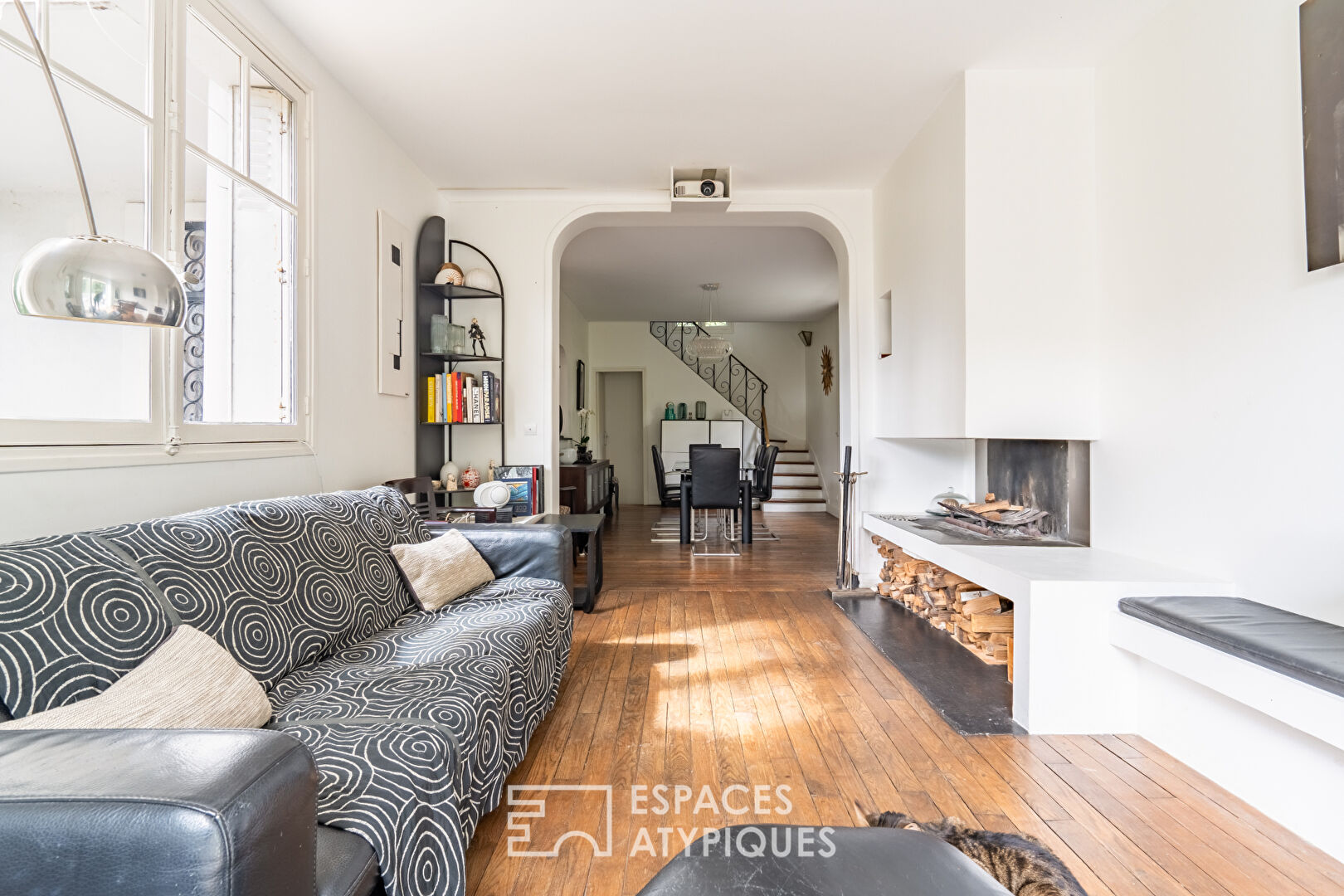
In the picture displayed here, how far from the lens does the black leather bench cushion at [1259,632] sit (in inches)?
63.8

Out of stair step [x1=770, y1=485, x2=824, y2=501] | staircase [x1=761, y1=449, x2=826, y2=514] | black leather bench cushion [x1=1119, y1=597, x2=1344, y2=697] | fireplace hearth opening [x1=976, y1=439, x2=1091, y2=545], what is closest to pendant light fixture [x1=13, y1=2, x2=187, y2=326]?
black leather bench cushion [x1=1119, y1=597, x2=1344, y2=697]

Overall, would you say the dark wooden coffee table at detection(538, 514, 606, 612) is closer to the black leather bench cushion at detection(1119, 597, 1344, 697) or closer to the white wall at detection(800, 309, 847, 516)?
the black leather bench cushion at detection(1119, 597, 1344, 697)

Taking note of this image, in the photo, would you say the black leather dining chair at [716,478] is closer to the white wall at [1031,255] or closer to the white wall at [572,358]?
the white wall at [572,358]

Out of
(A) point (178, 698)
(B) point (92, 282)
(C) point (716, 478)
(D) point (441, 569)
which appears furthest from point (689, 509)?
(B) point (92, 282)

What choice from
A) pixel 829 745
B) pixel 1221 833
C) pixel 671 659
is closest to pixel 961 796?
pixel 829 745

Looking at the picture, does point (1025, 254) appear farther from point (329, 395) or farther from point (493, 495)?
point (329, 395)

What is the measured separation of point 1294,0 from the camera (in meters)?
2.06

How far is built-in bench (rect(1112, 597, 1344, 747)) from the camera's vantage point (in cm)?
159

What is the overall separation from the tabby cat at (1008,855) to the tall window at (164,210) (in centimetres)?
244

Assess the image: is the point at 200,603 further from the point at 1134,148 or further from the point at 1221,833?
the point at 1134,148

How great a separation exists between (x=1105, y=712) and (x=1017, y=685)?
0.95ft

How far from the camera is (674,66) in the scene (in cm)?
318

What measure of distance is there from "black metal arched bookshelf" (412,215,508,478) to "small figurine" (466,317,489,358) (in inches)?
3.5

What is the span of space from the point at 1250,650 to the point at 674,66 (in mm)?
3125
